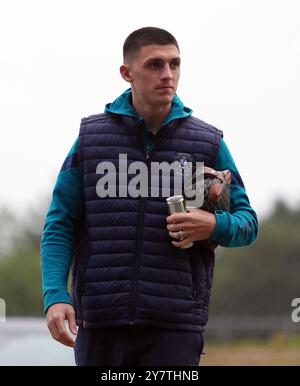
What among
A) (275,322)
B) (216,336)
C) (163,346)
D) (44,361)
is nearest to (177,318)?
(163,346)

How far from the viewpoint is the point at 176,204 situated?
5199mm

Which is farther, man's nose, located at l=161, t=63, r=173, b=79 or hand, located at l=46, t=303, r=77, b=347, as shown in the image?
man's nose, located at l=161, t=63, r=173, b=79

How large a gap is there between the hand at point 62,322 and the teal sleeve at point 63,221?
0.19 metres

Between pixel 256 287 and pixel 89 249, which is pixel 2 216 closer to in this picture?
pixel 256 287

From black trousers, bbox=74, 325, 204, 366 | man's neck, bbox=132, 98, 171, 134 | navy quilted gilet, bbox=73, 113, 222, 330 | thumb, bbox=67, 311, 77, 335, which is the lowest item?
black trousers, bbox=74, 325, 204, 366

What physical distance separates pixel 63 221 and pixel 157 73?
774 millimetres

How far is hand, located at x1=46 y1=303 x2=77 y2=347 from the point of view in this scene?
5238mm

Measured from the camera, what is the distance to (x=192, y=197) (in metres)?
5.35

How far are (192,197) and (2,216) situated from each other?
182ft

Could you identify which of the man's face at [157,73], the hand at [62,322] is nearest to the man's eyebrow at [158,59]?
the man's face at [157,73]

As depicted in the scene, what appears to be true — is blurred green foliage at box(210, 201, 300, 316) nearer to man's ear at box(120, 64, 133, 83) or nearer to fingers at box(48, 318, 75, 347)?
man's ear at box(120, 64, 133, 83)

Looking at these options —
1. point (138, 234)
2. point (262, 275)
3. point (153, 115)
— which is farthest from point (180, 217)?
point (262, 275)

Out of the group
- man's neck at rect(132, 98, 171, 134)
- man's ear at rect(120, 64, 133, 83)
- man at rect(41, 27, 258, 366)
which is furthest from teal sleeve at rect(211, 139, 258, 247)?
man's ear at rect(120, 64, 133, 83)

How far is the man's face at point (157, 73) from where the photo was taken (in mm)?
5367
